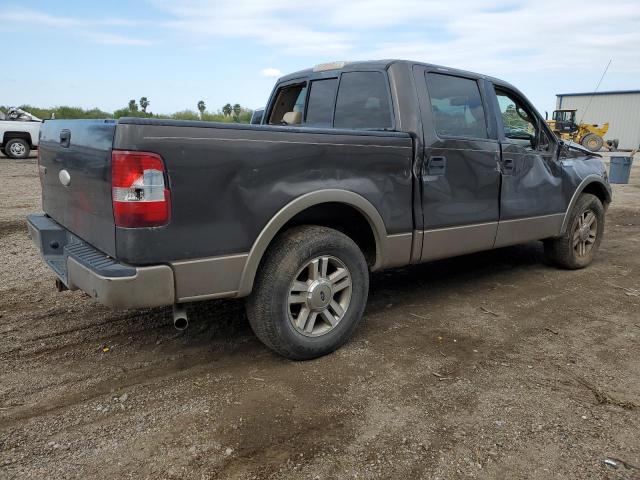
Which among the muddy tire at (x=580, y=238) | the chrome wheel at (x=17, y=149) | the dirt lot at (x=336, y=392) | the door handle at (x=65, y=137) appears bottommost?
the dirt lot at (x=336, y=392)

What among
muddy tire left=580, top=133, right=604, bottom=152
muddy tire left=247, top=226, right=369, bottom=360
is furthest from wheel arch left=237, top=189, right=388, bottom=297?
muddy tire left=580, top=133, right=604, bottom=152

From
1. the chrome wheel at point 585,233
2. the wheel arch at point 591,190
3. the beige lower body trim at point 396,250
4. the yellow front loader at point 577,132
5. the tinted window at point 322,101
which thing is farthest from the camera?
the yellow front loader at point 577,132

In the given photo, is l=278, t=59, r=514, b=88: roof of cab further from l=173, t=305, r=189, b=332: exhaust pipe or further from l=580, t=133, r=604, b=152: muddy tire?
l=580, t=133, r=604, b=152: muddy tire

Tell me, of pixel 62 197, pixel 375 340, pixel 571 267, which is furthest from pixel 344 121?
pixel 571 267

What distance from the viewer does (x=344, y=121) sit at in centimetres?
436

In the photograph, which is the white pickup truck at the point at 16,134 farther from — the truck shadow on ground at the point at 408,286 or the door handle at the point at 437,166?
the door handle at the point at 437,166

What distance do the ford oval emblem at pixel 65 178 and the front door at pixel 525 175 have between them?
3.41m

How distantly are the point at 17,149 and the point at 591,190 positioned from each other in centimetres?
1771

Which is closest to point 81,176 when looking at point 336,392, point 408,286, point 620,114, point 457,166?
point 336,392

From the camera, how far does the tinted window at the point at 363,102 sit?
13.3ft

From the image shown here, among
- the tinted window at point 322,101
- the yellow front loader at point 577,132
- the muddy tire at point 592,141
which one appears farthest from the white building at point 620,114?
the tinted window at point 322,101

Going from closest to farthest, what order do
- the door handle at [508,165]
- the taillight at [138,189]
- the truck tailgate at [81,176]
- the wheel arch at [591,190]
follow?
the taillight at [138,189], the truck tailgate at [81,176], the door handle at [508,165], the wheel arch at [591,190]

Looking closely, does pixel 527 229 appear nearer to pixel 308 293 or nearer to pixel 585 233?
pixel 585 233

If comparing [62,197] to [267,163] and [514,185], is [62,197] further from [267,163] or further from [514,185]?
[514,185]
